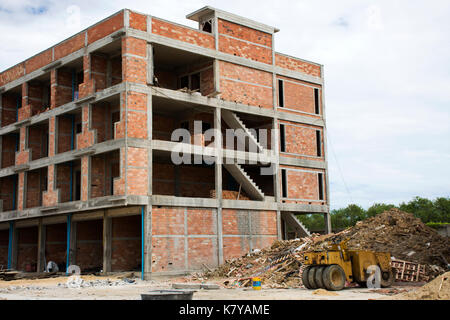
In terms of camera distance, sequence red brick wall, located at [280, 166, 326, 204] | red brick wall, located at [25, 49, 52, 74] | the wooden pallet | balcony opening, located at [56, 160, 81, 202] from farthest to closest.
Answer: red brick wall, located at [280, 166, 326, 204] < red brick wall, located at [25, 49, 52, 74] < balcony opening, located at [56, 160, 81, 202] < the wooden pallet

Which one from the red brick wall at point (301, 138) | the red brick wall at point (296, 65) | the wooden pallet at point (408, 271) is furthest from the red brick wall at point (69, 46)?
the wooden pallet at point (408, 271)

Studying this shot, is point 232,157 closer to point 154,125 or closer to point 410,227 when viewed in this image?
point 154,125

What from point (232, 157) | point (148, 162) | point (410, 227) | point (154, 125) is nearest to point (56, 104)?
point (154, 125)

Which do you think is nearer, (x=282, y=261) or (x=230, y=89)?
(x=282, y=261)

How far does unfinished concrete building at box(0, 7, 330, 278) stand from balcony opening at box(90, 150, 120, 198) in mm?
66

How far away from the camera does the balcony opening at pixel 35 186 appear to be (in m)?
35.4

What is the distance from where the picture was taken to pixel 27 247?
121 ft

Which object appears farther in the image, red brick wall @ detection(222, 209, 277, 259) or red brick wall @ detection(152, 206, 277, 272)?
red brick wall @ detection(222, 209, 277, 259)

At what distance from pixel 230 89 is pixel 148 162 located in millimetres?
7816

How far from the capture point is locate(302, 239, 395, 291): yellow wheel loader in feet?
62.0

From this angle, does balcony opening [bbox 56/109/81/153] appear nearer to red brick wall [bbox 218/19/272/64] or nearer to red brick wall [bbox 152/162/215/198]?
red brick wall [bbox 152/162/215/198]

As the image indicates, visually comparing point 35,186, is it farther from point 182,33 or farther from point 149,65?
point 182,33

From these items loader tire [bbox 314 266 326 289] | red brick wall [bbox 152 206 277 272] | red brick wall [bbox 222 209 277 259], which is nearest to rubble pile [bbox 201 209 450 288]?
red brick wall [bbox 152 206 277 272]

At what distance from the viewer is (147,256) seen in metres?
26.5
